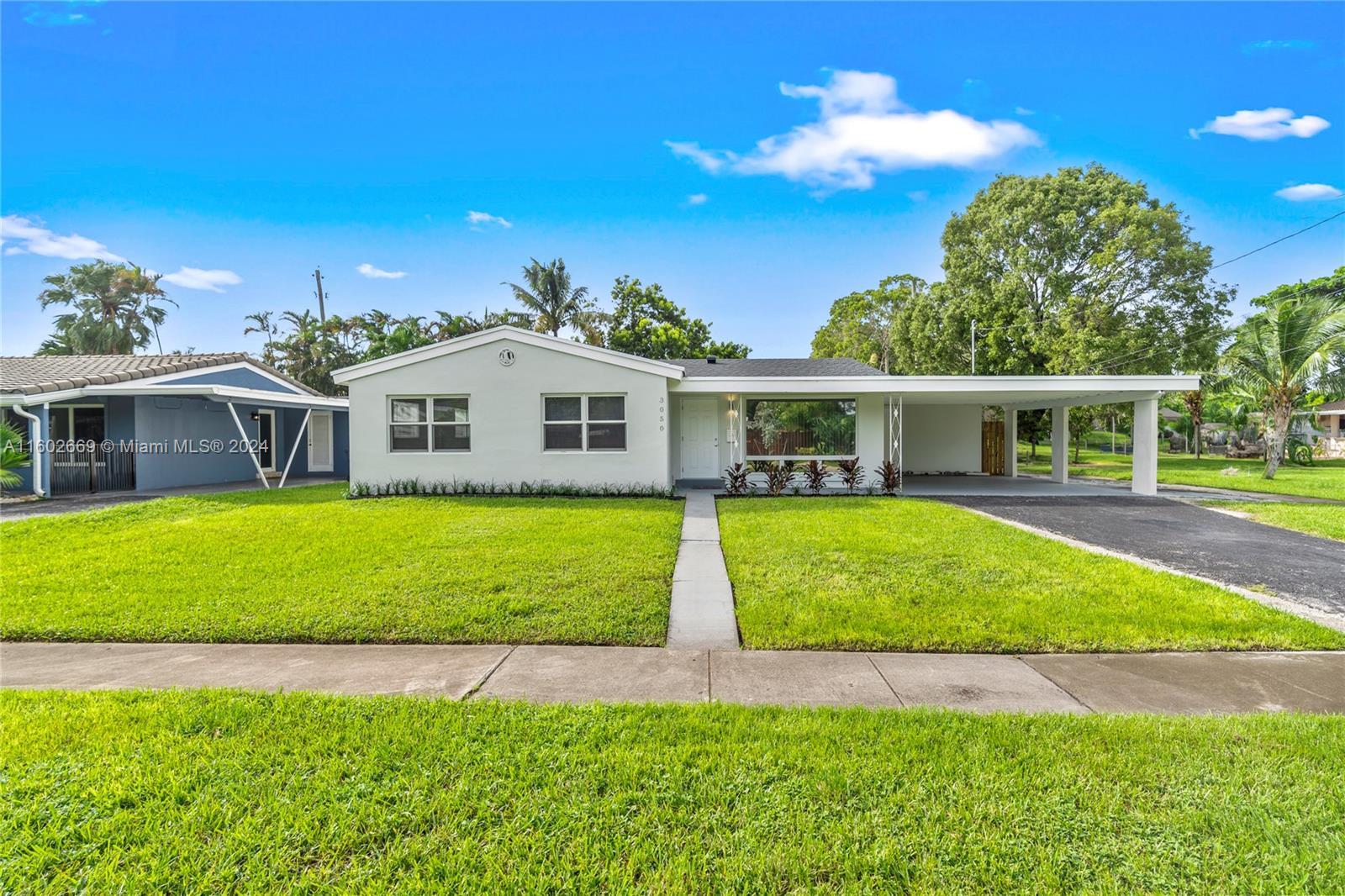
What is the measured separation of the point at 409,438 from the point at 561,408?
3.52 meters

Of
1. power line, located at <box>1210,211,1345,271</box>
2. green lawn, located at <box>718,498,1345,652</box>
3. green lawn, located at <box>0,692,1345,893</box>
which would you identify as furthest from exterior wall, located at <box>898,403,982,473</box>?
green lawn, located at <box>0,692,1345,893</box>

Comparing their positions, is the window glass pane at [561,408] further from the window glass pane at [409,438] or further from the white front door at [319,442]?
the white front door at [319,442]

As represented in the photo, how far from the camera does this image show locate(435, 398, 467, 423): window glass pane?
509 inches

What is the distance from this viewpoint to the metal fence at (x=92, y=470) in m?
13.7

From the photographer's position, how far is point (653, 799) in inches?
96.1

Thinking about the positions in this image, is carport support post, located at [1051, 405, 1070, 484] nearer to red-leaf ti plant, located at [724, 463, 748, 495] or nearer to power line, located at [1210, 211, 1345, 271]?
power line, located at [1210, 211, 1345, 271]

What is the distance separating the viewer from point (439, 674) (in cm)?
388

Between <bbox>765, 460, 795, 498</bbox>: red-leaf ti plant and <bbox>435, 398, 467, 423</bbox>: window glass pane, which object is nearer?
<bbox>435, 398, 467, 423</bbox>: window glass pane

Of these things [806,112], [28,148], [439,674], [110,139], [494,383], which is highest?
[806,112]

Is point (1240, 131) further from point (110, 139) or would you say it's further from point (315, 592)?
point (110, 139)

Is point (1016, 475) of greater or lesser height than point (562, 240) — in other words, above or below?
below

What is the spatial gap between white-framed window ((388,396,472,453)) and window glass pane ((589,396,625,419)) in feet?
9.24

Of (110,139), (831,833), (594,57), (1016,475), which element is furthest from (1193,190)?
(110,139)

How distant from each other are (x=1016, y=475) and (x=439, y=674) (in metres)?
19.8
